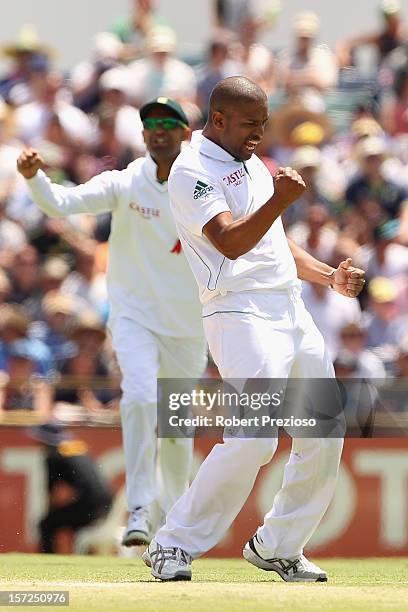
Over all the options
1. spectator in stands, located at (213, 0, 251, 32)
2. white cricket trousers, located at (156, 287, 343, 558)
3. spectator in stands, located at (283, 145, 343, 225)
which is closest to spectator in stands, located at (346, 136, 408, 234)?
spectator in stands, located at (283, 145, 343, 225)

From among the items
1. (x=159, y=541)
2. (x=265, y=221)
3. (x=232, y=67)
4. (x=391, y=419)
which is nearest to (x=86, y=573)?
(x=159, y=541)

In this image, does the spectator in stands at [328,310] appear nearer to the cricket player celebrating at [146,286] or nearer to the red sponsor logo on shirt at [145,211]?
the cricket player celebrating at [146,286]

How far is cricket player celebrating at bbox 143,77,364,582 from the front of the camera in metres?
6.72

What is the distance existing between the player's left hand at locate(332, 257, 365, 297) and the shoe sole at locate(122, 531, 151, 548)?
2.46 metres

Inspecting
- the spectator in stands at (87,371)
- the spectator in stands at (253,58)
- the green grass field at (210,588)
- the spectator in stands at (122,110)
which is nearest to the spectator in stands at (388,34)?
the spectator in stands at (253,58)

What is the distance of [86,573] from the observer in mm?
8062

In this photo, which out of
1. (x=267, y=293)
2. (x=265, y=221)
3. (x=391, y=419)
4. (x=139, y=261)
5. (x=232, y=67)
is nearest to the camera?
(x=265, y=221)

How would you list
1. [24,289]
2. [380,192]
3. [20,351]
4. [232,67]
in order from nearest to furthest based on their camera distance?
[20,351], [24,289], [380,192], [232,67]

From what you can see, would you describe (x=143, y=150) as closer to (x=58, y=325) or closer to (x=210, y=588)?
(x=58, y=325)

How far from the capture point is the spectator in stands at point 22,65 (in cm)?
1614

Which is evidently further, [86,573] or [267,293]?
[86,573]

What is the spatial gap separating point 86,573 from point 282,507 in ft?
4.83

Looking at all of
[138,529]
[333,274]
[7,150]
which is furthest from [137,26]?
[333,274]

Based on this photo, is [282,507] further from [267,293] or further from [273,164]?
[273,164]
